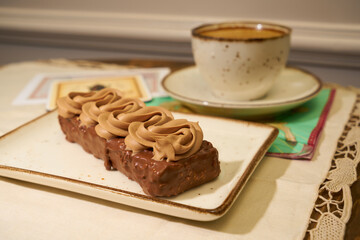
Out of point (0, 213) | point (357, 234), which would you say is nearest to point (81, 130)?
point (0, 213)

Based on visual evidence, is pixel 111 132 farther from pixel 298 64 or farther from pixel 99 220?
pixel 298 64

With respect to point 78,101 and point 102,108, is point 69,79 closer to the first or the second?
point 78,101

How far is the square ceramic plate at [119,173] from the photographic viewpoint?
694 millimetres

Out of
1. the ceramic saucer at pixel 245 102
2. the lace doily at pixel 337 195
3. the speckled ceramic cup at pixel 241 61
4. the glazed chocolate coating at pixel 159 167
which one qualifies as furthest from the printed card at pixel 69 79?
the lace doily at pixel 337 195

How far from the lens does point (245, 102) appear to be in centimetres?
113

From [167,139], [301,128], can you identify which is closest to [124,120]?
[167,139]

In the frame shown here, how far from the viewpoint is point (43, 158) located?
92cm

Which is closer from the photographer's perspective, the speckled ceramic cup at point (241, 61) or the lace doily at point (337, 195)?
the lace doily at point (337, 195)

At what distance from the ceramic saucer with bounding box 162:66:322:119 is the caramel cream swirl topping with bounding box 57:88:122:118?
0.24 meters

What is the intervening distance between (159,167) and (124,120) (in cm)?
19

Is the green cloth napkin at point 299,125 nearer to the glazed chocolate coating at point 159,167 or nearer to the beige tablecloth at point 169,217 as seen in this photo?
the beige tablecloth at point 169,217

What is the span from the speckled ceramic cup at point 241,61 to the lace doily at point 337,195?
304mm

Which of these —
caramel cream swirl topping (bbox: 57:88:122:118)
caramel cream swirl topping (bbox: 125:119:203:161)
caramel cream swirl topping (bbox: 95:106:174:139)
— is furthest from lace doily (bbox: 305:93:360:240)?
caramel cream swirl topping (bbox: 57:88:122:118)

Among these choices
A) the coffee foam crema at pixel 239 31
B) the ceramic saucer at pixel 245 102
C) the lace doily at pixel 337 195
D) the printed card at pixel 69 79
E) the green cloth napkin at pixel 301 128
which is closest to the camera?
the lace doily at pixel 337 195
